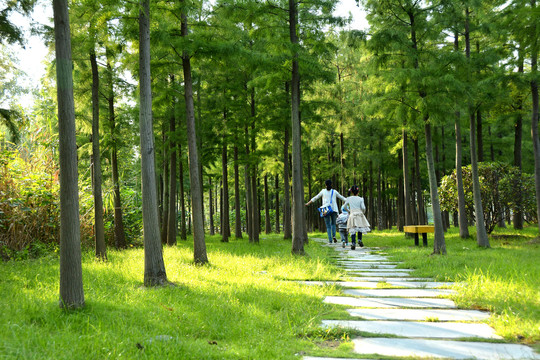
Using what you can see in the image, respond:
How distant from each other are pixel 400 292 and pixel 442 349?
105 inches

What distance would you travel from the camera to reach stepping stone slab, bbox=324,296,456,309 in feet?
17.1

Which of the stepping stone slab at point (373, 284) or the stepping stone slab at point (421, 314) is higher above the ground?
the stepping stone slab at point (421, 314)

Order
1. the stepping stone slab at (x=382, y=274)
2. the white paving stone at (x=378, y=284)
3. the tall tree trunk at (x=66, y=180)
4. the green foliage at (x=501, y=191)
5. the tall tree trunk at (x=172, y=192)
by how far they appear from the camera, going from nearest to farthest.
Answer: the tall tree trunk at (x=66, y=180), the white paving stone at (x=378, y=284), the stepping stone slab at (x=382, y=274), the tall tree trunk at (x=172, y=192), the green foliage at (x=501, y=191)

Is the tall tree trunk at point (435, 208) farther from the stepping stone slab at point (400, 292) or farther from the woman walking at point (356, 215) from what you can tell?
the stepping stone slab at point (400, 292)

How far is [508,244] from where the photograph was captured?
43.9 feet

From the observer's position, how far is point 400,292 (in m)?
6.11

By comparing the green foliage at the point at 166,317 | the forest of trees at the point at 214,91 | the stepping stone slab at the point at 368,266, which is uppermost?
the forest of trees at the point at 214,91

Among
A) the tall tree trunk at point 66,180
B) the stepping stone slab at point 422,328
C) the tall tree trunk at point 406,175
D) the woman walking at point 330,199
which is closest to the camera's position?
the stepping stone slab at point 422,328

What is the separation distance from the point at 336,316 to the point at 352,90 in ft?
56.4

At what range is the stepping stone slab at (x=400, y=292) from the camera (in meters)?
5.88

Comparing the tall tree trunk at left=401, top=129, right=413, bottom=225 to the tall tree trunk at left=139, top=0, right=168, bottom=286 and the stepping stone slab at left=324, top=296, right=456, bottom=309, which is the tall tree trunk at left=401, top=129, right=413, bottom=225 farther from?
the tall tree trunk at left=139, top=0, right=168, bottom=286

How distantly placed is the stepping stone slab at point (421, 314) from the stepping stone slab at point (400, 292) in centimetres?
89

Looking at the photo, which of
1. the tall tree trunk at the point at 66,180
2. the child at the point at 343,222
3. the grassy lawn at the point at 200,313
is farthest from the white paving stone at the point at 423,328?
the child at the point at 343,222

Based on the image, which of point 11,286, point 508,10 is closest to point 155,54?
point 11,286
